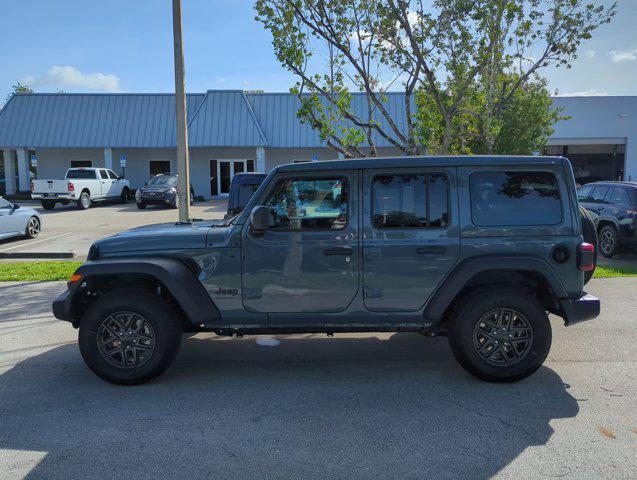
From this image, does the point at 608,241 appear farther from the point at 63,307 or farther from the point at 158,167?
the point at 158,167

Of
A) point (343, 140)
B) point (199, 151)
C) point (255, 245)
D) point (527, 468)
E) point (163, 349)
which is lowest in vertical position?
point (527, 468)

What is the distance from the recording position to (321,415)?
4094mm

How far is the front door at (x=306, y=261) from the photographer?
459 centimetres

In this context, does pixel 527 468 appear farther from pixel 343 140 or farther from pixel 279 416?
pixel 343 140

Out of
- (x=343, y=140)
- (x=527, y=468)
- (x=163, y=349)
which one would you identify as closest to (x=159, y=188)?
(x=343, y=140)

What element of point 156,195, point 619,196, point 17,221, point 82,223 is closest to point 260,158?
point 156,195

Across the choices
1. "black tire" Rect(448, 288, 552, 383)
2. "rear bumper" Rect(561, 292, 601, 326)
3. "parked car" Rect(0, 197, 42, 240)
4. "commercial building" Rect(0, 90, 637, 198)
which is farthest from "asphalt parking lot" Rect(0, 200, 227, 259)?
"rear bumper" Rect(561, 292, 601, 326)

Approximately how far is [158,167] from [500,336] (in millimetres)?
30954

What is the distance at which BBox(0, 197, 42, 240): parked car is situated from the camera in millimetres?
13555

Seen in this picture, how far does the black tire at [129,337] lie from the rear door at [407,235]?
1.79 meters

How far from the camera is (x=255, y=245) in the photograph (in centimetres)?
461

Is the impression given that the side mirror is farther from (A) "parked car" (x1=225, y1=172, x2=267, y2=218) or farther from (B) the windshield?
(B) the windshield

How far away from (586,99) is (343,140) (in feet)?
81.4

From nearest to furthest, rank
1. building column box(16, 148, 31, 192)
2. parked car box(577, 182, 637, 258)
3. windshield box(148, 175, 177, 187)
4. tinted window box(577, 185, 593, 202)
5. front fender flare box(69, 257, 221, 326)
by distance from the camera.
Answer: front fender flare box(69, 257, 221, 326)
parked car box(577, 182, 637, 258)
tinted window box(577, 185, 593, 202)
windshield box(148, 175, 177, 187)
building column box(16, 148, 31, 192)
